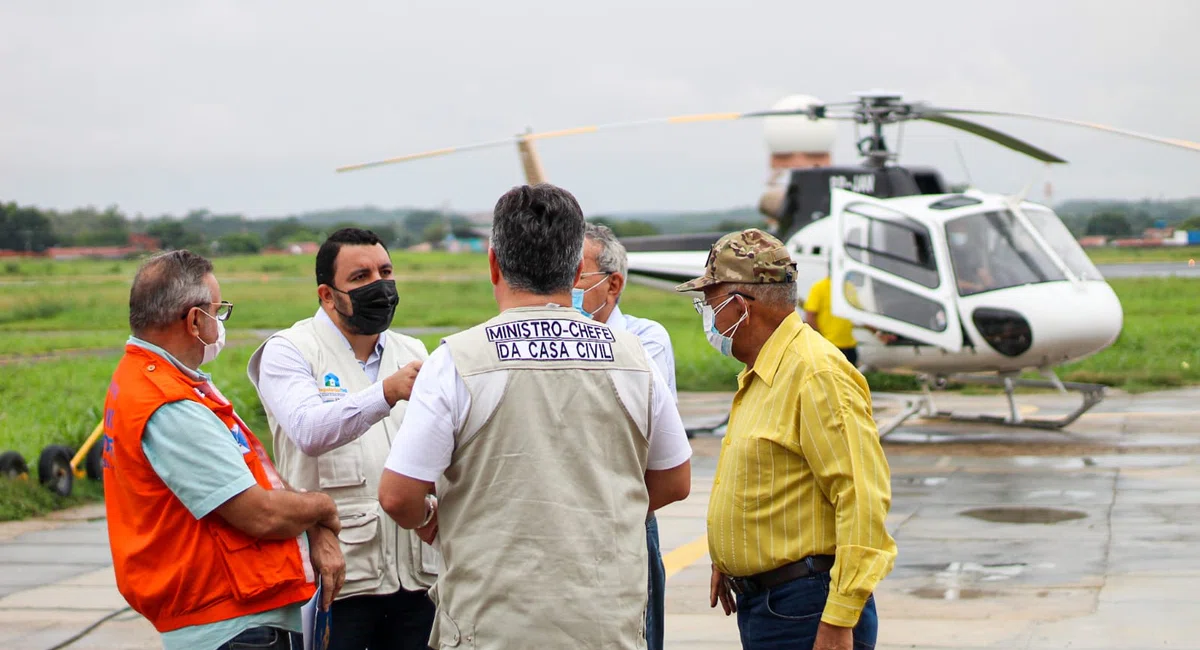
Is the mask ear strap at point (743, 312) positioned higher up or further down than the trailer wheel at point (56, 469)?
higher up

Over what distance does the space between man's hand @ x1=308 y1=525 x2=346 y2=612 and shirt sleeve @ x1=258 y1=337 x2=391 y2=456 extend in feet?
0.89

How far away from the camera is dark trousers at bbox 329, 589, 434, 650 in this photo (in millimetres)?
3672

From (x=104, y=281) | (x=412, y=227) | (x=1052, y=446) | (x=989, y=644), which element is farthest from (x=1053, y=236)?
(x=412, y=227)

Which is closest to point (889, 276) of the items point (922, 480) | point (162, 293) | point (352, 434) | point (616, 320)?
point (922, 480)

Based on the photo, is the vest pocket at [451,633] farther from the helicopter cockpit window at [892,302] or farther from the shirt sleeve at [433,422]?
Result: the helicopter cockpit window at [892,302]

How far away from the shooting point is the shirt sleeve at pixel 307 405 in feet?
11.3

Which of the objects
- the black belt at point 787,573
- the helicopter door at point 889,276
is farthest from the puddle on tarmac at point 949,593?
the helicopter door at point 889,276

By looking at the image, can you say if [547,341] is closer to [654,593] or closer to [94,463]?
[654,593]

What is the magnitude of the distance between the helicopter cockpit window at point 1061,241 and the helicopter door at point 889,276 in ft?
3.54

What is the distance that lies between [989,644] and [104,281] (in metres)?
25.7

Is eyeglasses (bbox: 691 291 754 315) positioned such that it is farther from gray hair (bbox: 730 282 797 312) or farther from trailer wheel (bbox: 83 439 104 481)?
trailer wheel (bbox: 83 439 104 481)

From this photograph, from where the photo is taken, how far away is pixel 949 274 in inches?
488

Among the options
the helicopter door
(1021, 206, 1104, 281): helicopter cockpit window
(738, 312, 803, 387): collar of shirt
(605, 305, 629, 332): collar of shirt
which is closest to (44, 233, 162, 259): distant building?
the helicopter door

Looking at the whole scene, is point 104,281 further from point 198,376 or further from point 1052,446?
point 198,376
